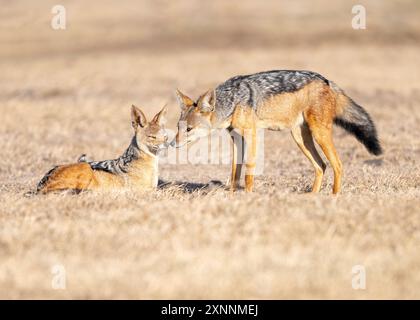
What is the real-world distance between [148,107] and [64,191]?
13961 millimetres

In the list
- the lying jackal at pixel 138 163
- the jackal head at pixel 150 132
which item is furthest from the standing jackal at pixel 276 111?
the lying jackal at pixel 138 163

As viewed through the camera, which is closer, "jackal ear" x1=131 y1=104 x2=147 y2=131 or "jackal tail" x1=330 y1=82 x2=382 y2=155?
"jackal ear" x1=131 y1=104 x2=147 y2=131

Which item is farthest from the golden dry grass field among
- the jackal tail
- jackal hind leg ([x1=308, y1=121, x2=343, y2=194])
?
the jackal tail

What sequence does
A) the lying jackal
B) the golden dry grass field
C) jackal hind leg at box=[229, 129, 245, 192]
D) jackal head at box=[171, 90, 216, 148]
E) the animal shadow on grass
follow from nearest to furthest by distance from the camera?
the golden dry grass field < the lying jackal < jackal head at box=[171, 90, 216, 148] < jackal hind leg at box=[229, 129, 245, 192] < the animal shadow on grass

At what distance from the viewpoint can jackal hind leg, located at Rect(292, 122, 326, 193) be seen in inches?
441

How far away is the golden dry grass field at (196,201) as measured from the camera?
669 cm

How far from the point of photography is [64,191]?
9.73 m

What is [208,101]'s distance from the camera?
432 inches

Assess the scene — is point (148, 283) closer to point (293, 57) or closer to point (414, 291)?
point (414, 291)

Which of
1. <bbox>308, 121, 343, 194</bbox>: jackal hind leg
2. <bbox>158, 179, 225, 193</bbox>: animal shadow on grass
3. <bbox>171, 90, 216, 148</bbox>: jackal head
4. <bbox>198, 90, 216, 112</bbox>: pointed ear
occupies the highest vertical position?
<bbox>198, 90, 216, 112</bbox>: pointed ear

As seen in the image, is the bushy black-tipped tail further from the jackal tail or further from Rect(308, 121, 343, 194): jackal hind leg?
Rect(308, 121, 343, 194): jackal hind leg

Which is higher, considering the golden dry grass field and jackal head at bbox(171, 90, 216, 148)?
jackal head at bbox(171, 90, 216, 148)

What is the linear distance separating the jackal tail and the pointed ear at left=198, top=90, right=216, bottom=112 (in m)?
1.90

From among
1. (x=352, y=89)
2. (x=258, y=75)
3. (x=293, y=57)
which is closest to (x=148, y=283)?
(x=258, y=75)
